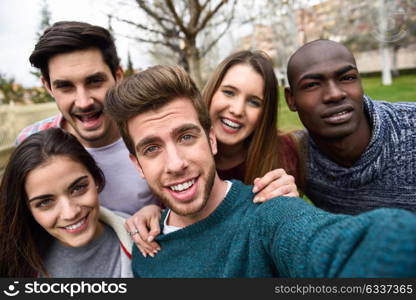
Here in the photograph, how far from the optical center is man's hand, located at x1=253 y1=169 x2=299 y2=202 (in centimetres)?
150

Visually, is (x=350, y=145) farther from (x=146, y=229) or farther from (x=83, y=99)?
(x=83, y=99)

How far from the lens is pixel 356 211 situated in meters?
2.14

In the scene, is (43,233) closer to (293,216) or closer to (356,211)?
(293,216)

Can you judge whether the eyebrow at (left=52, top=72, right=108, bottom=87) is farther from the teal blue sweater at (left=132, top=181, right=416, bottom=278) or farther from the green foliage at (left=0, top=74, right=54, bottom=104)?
the green foliage at (left=0, top=74, right=54, bottom=104)

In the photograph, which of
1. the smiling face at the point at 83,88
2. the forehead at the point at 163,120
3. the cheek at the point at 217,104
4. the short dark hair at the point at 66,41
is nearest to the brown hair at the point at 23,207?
the smiling face at the point at 83,88

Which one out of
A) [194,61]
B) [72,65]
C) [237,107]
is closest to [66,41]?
[72,65]

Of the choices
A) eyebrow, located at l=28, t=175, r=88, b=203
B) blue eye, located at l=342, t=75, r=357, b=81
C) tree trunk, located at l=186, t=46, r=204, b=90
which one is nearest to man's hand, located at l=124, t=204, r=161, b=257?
eyebrow, located at l=28, t=175, r=88, b=203

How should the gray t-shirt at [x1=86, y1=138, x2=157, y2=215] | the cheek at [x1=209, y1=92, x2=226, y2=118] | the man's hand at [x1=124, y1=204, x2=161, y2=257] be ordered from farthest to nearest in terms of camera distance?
the cheek at [x1=209, y1=92, x2=226, y2=118], the gray t-shirt at [x1=86, y1=138, x2=157, y2=215], the man's hand at [x1=124, y1=204, x2=161, y2=257]

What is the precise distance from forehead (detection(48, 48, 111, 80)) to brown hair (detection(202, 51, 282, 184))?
1.09 meters

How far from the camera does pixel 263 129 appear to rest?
257 cm

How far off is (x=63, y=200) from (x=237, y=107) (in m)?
1.46

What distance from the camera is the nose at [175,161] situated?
4.85 ft

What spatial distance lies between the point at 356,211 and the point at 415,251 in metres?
1.58

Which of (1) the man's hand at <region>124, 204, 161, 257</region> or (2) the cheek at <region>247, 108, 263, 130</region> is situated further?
(2) the cheek at <region>247, 108, 263, 130</region>
